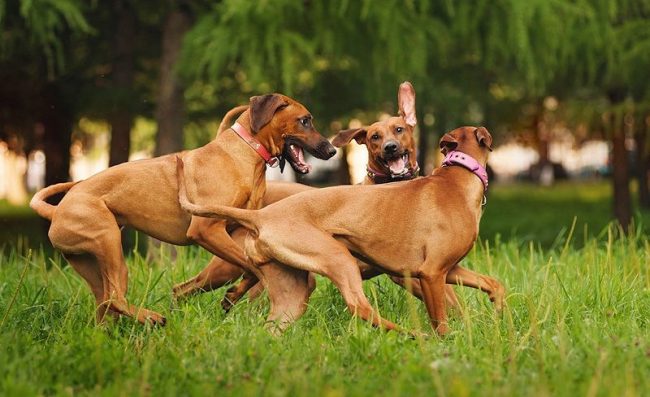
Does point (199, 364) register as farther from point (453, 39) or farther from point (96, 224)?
point (453, 39)

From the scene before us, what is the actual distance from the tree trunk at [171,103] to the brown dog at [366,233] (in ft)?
18.5

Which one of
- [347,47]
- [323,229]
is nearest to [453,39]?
[347,47]

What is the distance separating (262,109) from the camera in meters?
5.99

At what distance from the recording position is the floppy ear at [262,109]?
5969 millimetres

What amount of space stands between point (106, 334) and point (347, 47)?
5688 millimetres

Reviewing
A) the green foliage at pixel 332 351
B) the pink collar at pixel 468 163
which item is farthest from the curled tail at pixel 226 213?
the pink collar at pixel 468 163

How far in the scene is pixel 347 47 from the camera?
34.2 feet

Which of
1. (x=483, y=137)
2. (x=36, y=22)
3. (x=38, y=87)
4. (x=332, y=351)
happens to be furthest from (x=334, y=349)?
(x=38, y=87)

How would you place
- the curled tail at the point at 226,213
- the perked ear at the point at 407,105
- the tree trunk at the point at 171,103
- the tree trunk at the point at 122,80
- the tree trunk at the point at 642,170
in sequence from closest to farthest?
the curled tail at the point at 226,213
the perked ear at the point at 407,105
the tree trunk at the point at 171,103
the tree trunk at the point at 122,80
the tree trunk at the point at 642,170

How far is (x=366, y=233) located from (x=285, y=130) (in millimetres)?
978

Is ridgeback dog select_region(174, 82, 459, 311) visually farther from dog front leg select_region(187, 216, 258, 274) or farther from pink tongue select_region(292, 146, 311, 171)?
pink tongue select_region(292, 146, 311, 171)

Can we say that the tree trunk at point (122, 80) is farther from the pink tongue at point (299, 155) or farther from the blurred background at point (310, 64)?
the pink tongue at point (299, 155)

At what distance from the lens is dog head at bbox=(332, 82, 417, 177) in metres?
6.55

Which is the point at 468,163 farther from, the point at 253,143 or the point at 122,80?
the point at 122,80
